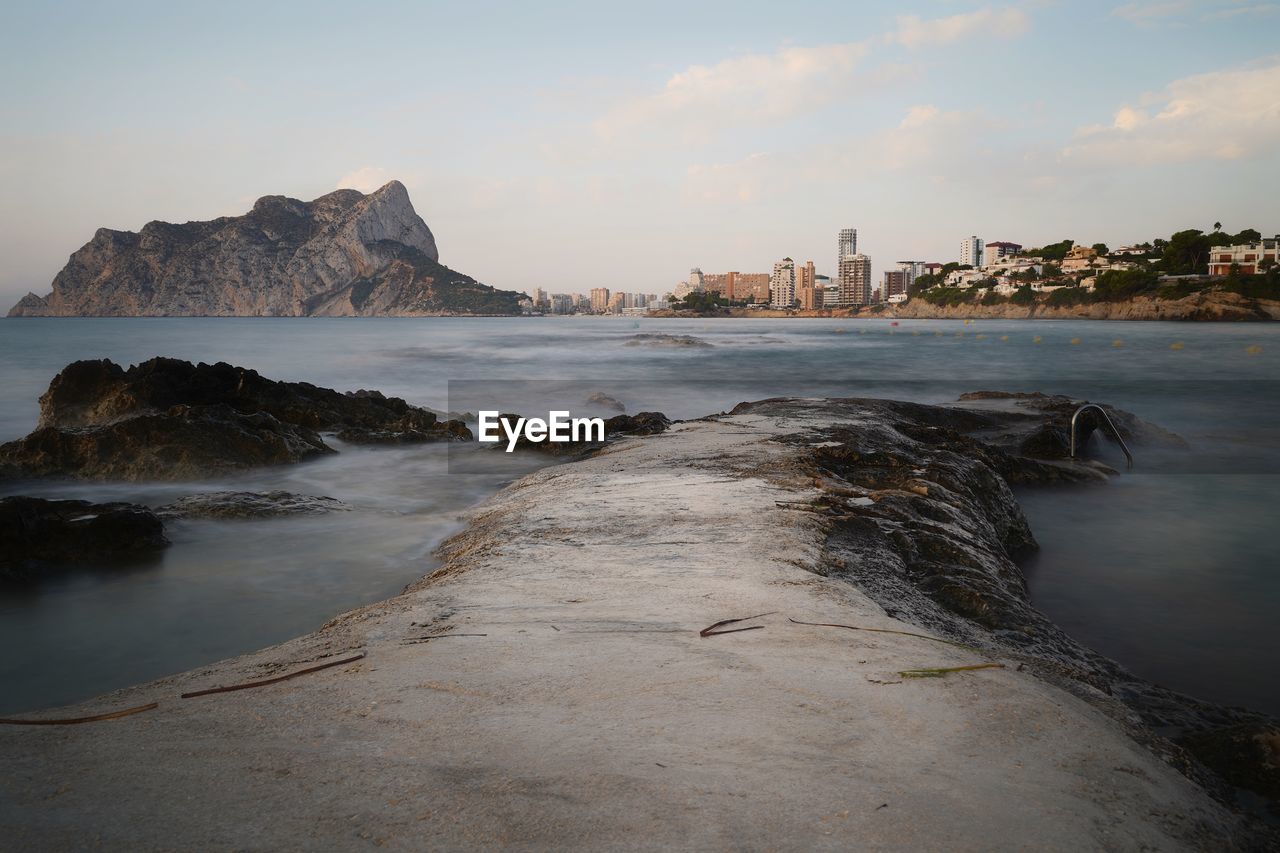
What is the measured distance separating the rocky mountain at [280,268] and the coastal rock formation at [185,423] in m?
149

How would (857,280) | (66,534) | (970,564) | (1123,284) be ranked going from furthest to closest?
(857,280)
(1123,284)
(66,534)
(970,564)

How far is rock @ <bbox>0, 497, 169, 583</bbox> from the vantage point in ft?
18.0

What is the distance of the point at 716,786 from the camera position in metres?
1.87

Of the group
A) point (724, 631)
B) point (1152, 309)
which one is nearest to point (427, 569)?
point (724, 631)

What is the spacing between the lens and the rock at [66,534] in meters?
5.49

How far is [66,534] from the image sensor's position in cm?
573

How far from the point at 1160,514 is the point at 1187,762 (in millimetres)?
6823

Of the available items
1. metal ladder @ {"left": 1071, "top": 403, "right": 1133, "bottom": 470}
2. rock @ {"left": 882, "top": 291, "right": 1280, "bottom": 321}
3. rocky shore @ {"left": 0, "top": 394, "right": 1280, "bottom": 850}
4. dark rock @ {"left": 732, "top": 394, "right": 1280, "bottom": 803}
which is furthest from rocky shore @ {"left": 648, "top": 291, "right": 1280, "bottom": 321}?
rocky shore @ {"left": 0, "top": 394, "right": 1280, "bottom": 850}

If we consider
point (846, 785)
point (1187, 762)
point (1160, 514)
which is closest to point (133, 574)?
point (846, 785)

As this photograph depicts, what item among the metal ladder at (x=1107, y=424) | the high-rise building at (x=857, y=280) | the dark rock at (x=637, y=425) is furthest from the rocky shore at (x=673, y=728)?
the high-rise building at (x=857, y=280)

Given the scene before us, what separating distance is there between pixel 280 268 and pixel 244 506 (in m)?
162

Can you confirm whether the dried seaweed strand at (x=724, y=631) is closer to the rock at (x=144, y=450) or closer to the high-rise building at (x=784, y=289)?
the rock at (x=144, y=450)

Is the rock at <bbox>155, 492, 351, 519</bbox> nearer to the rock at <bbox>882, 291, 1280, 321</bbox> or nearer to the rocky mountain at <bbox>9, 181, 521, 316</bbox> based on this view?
the rock at <bbox>882, 291, 1280, 321</bbox>

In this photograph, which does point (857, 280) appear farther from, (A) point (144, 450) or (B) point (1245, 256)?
(A) point (144, 450)
